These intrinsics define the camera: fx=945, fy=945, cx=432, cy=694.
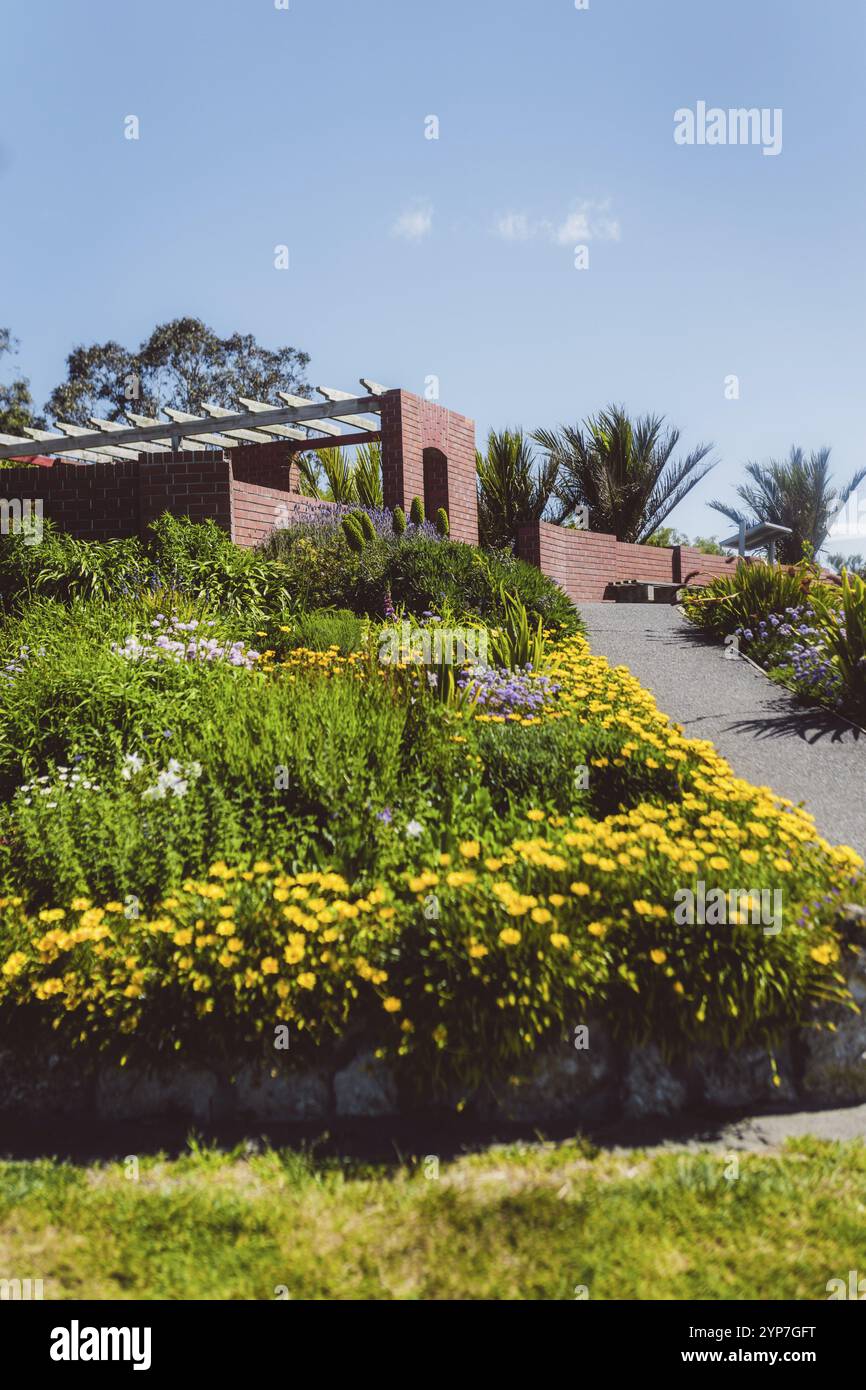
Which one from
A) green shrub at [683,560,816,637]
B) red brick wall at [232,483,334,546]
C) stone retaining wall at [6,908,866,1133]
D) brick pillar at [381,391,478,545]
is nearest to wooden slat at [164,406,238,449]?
brick pillar at [381,391,478,545]

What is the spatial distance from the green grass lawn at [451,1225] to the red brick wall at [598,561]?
12.4 meters

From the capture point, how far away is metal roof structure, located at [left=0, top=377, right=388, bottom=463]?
15.2 meters

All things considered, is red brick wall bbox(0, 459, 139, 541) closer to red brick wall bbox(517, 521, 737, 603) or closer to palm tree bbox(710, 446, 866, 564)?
red brick wall bbox(517, 521, 737, 603)

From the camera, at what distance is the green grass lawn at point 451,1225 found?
257 centimetres

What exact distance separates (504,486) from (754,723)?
44.9ft

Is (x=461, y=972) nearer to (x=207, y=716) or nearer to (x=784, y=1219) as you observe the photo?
(x=784, y=1219)

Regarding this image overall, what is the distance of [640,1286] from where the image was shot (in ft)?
8.30

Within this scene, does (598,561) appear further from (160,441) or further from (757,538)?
(160,441)

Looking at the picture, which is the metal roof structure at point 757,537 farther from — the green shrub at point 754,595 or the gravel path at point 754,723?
the gravel path at point 754,723

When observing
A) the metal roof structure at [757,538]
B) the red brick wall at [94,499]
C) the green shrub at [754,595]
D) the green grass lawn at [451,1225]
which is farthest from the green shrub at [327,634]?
the metal roof structure at [757,538]

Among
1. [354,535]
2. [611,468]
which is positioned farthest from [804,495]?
[354,535]
